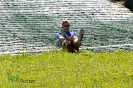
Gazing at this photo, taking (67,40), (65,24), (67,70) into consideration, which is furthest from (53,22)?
(67,70)

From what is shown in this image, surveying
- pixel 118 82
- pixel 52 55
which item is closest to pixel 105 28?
pixel 52 55

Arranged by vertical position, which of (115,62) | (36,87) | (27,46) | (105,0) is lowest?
(105,0)

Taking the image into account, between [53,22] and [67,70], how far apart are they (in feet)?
22.1

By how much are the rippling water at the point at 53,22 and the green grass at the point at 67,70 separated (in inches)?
69.1

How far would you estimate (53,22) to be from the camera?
14.2 meters

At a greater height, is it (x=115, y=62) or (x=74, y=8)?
(x=115, y=62)

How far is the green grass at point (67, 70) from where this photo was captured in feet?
21.7

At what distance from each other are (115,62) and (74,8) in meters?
8.59

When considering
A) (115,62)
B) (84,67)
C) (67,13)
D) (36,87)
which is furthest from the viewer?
(67,13)

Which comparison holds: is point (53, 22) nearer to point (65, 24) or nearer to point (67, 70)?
point (65, 24)

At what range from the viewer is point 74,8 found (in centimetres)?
1675

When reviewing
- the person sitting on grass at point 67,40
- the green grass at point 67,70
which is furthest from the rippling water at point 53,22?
the green grass at point 67,70

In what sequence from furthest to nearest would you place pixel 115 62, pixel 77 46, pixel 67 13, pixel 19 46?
pixel 67 13, pixel 19 46, pixel 77 46, pixel 115 62

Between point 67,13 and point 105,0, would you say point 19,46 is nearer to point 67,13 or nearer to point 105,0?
point 67,13
